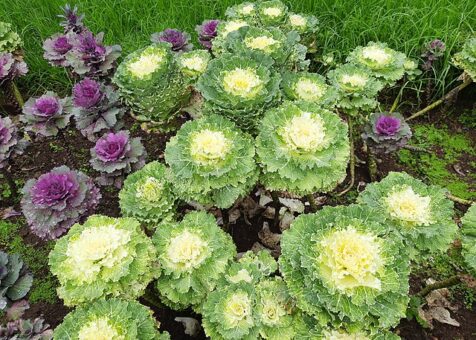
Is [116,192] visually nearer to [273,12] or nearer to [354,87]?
[273,12]

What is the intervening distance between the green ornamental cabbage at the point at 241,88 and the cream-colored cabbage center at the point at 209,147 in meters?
0.19

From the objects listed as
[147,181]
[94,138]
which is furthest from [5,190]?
[147,181]

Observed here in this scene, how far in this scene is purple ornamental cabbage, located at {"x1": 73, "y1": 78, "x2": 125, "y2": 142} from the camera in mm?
2748

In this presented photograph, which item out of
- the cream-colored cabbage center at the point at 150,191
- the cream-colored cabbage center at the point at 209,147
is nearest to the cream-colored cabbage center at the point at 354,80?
the cream-colored cabbage center at the point at 209,147

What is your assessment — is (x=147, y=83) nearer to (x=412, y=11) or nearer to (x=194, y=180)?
(x=194, y=180)

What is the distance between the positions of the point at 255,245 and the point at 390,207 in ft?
3.61

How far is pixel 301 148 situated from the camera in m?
1.70

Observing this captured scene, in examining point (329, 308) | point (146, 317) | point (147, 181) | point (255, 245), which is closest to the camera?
point (329, 308)

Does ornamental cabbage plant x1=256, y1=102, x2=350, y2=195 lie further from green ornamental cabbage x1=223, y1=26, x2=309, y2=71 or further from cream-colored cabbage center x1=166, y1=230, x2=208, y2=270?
green ornamental cabbage x1=223, y1=26, x2=309, y2=71

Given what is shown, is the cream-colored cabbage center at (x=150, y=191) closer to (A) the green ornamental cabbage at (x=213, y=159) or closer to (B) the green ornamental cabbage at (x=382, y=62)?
(A) the green ornamental cabbage at (x=213, y=159)

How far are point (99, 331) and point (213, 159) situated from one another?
75cm

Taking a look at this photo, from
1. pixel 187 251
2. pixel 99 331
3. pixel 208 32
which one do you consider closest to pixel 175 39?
pixel 208 32

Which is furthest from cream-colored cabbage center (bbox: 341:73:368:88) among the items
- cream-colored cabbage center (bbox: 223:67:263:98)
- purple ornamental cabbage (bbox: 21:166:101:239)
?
purple ornamental cabbage (bbox: 21:166:101:239)

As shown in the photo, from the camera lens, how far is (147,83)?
2238 mm
